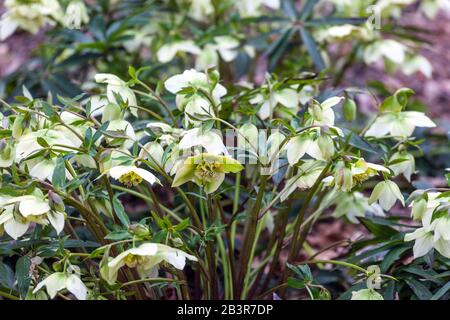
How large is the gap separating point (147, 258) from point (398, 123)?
1.72ft

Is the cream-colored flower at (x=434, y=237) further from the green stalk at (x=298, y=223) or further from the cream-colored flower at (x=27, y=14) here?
the cream-colored flower at (x=27, y=14)

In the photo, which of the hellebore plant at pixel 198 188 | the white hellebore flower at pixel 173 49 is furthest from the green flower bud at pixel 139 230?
the white hellebore flower at pixel 173 49

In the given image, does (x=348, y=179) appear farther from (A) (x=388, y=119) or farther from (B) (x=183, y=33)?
(B) (x=183, y=33)

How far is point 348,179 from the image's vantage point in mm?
956

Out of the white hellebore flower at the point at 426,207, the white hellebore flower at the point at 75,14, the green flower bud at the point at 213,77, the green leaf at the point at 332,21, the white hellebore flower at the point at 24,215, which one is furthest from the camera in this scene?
the green leaf at the point at 332,21

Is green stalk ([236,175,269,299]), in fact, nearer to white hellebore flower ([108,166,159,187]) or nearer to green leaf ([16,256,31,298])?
white hellebore flower ([108,166,159,187])

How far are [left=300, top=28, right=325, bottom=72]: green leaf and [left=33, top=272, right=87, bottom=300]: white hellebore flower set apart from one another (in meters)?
0.92

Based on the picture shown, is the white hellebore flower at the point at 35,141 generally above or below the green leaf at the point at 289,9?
above

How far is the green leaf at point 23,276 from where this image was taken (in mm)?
996

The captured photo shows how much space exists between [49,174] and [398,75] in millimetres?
2079

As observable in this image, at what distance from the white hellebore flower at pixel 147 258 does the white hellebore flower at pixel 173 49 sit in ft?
2.43

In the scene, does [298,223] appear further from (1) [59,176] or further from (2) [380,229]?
(1) [59,176]

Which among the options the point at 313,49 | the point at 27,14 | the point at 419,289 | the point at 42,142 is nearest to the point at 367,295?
the point at 419,289

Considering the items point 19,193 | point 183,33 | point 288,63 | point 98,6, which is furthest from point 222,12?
point 19,193
